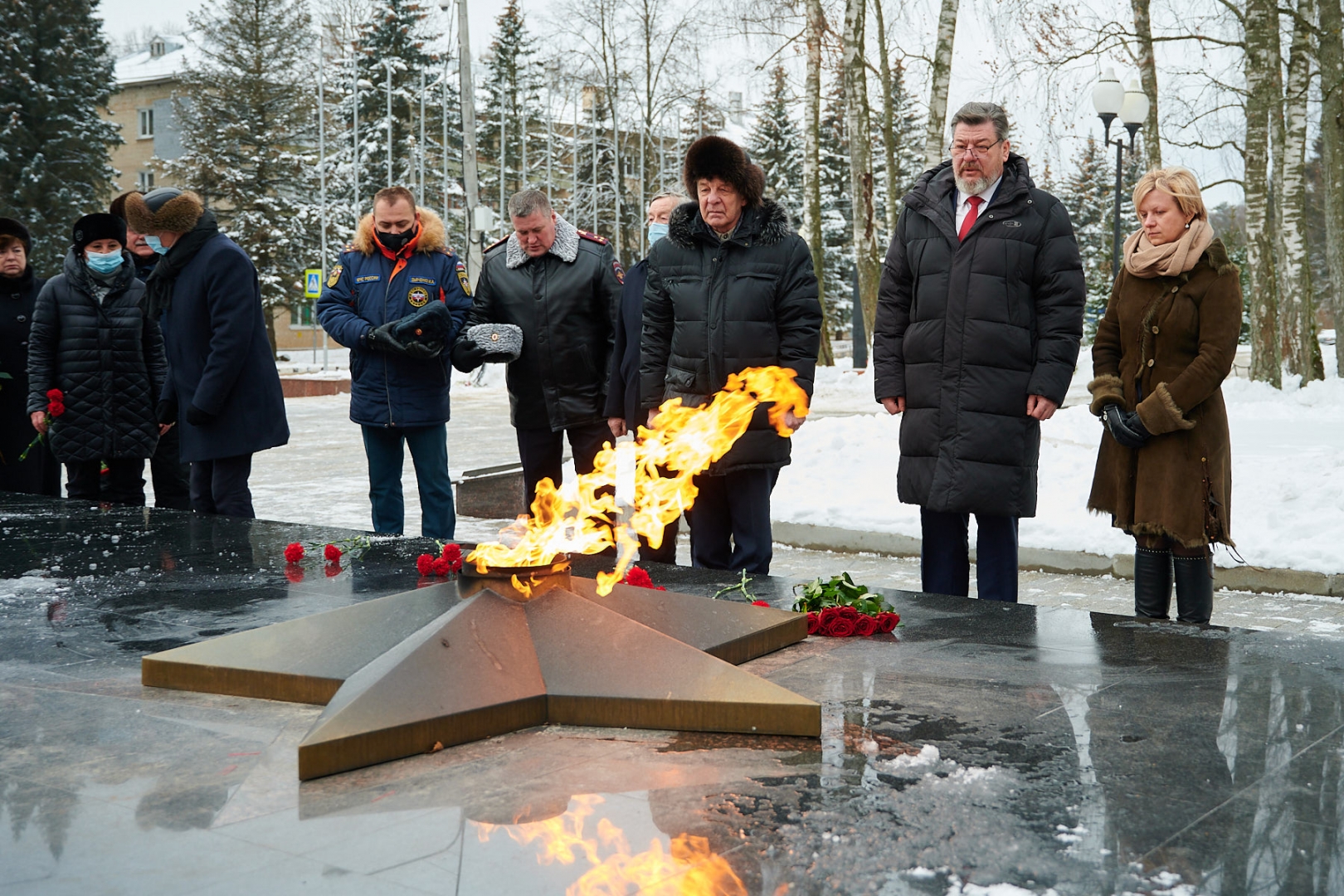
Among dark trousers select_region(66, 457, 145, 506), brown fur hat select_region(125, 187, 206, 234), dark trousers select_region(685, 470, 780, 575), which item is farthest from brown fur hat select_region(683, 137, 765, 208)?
dark trousers select_region(66, 457, 145, 506)

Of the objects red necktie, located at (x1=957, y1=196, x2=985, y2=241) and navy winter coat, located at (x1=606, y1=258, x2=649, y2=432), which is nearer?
red necktie, located at (x1=957, y1=196, x2=985, y2=241)

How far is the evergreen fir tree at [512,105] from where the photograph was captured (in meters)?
44.0

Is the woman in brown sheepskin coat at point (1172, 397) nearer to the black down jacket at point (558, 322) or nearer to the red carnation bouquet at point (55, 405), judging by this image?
the black down jacket at point (558, 322)

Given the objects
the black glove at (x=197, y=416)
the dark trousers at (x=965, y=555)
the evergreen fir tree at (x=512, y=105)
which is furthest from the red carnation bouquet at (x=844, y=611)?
the evergreen fir tree at (x=512, y=105)

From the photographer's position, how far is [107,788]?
2.58 metres

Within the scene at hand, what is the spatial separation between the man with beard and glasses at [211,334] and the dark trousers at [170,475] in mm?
1244

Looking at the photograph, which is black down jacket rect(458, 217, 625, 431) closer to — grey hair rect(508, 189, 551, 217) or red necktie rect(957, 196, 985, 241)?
grey hair rect(508, 189, 551, 217)

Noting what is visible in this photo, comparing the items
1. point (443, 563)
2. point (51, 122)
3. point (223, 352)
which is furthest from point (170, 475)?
point (51, 122)

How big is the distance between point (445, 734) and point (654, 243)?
3132 mm

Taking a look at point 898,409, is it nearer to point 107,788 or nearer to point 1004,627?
point 1004,627

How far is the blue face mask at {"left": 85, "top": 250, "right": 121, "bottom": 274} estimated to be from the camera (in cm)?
698

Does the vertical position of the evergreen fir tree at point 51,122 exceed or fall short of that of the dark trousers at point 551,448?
it exceeds it

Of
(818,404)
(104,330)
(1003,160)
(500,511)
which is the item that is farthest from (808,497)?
(818,404)

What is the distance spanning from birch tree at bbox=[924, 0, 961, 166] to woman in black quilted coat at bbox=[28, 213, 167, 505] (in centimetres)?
1078
